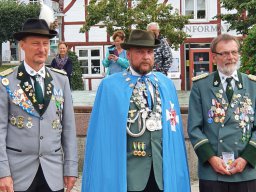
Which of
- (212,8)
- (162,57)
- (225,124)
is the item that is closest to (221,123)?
(225,124)

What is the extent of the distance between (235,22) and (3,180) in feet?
64.9

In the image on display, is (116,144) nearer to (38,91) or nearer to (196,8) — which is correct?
(38,91)

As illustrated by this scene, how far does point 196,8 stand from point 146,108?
2771 centimetres

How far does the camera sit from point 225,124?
4363 mm

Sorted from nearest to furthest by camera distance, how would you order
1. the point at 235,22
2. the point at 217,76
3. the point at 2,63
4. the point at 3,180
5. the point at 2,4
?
the point at 3,180, the point at 217,76, the point at 235,22, the point at 2,4, the point at 2,63

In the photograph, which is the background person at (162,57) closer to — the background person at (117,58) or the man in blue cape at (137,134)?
the background person at (117,58)

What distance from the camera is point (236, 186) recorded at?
431 centimetres

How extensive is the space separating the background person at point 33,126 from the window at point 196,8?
27653 millimetres

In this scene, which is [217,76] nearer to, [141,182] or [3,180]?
[141,182]

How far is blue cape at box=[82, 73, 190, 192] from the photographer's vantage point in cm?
430

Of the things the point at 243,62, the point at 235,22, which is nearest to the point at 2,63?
the point at 235,22

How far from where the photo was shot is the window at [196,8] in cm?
3122

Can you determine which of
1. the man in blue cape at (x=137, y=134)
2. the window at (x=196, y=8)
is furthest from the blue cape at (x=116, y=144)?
the window at (x=196, y=8)

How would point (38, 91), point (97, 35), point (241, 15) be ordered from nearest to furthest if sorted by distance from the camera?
point (38, 91) → point (241, 15) → point (97, 35)
